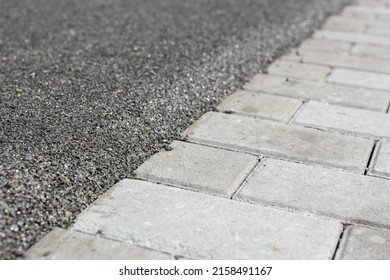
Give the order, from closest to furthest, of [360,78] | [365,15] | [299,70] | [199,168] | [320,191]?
[320,191] → [199,168] → [360,78] → [299,70] → [365,15]

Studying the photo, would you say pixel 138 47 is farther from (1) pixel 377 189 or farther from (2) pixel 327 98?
(1) pixel 377 189

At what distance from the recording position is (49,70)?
4.21 meters

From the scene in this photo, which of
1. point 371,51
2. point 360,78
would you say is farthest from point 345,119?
point 371,51

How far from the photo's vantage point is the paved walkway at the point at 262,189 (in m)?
2.47

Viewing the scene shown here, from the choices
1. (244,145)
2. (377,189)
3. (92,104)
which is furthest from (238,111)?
(377,189)

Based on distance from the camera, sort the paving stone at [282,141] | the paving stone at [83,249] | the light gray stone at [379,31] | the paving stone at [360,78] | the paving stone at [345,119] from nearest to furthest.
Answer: the paving stone at [83,249] → the paving stone at [282,141] → the paving stone at [345,119] → the paving stone at [360,78] → the light gray stone at [379,31]

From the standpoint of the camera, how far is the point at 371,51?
570cm

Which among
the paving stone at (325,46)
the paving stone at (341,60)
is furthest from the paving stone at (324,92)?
the paving stone at (325,46)

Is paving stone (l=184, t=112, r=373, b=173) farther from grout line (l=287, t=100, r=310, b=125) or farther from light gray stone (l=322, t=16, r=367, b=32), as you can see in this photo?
light gray stone (l=322, t=16, r=367, b=32)

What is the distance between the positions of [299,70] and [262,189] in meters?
2.27

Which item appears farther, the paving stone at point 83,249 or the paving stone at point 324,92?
the paving stone at point 324,92

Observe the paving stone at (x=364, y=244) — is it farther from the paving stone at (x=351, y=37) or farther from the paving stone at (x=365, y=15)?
the paving stone at (x=365, y=15)

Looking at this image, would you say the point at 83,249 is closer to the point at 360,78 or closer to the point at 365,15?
the point at 360,78

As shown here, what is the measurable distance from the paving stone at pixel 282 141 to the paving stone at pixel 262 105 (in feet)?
0.42
